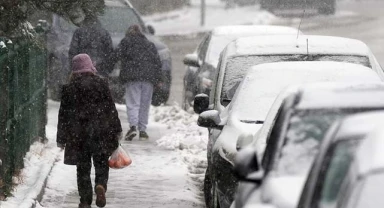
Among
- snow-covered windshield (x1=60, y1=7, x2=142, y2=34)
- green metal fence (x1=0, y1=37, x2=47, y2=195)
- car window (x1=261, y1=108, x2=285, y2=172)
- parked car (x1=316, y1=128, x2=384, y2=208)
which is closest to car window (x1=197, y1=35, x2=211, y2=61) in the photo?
snow-covered windshield (x1=60, y1=7, x2=142, y2=34)

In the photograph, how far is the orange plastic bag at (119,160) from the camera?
10188mm

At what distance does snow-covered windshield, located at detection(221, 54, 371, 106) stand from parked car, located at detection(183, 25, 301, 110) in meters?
4.82

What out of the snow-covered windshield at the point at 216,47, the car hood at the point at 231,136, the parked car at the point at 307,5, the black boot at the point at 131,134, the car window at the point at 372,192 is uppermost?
the car window at the point at 372,192

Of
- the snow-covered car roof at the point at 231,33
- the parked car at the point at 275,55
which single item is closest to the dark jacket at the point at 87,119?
the parked car at the point at 275,55

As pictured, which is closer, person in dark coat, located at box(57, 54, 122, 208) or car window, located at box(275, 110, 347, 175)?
car window, located at box(275, 110, 347, 175)

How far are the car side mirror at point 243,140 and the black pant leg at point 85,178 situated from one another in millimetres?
2571

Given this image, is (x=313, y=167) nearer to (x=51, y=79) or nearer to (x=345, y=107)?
(x=345, y=107)

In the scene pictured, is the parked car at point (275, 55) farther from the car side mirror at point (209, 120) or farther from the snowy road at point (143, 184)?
the car side mirror at point (209, 120)

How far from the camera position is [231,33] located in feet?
58.4

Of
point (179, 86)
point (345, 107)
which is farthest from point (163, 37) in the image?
point (345, 107)

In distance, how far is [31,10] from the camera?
9.16 m

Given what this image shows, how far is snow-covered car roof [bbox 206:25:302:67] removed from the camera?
1689 centimetres

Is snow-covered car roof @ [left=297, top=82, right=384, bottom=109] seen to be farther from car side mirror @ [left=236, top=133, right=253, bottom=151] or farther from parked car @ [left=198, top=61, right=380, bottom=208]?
parked car @ [left=198, top=61, right=380, bottom=208]

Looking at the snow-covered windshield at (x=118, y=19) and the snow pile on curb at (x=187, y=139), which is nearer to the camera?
the snow pile on curb at (x=187, y=139)
